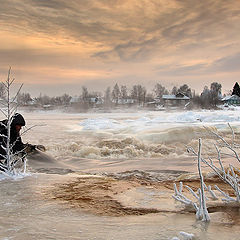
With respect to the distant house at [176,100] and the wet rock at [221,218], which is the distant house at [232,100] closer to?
the distant house at [176,100]

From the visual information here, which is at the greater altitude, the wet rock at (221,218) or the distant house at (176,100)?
the distant house at (176,100)

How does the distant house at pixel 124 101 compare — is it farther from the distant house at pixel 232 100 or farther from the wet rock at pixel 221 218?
the wet rock at pixel 221 218

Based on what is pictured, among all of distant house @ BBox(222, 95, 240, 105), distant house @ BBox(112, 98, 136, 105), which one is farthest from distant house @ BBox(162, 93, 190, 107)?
distant house @ BBox(222, 95, 240, 105)

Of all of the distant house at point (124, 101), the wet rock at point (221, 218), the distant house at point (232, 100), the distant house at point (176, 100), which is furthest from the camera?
the distant house at point (124, 101)

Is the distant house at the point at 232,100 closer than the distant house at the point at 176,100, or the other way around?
the distant house at the point at 232,100

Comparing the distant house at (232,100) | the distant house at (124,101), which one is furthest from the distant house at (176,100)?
the distant house at (232,100)

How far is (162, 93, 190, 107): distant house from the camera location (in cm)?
7950

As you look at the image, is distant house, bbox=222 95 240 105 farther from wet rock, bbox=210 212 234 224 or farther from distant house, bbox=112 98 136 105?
wet rock, bbox=210 212 234 224

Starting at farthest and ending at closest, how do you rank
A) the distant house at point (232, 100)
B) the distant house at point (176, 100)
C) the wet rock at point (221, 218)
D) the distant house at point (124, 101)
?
1. the distant house at point (124, 101)
2. the distant house at point (176, 100)
3. the distant house at point (232, 100)
4. the wet rock at point (221, 218)

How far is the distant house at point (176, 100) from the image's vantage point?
3130 inches

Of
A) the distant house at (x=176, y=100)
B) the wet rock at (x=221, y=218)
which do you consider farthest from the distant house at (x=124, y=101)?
the wet rock at (x=221, y=218)

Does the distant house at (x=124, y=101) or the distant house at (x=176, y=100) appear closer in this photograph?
the distant house at (x=176, y=100)

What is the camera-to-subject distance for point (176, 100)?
268 ft

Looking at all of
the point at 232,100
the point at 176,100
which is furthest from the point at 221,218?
the point at 232,100
